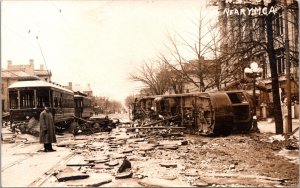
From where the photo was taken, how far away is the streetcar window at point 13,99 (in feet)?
63.6

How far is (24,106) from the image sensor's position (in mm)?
19359

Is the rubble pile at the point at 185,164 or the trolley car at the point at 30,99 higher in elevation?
the trolley car at the point at 30,99

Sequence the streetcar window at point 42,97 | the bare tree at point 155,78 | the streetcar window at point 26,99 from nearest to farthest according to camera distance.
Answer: the streetcar window at point 26,99
the streetcar window at point 42,97
the bare tree at point 155,78

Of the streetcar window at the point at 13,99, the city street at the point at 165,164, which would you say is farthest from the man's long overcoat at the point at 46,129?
the streetcar window at the point at 13,99

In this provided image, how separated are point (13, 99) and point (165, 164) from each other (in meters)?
12.7

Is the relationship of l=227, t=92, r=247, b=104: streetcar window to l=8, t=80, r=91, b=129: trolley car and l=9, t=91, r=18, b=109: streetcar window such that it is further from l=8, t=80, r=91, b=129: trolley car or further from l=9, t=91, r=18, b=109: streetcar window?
l=9, t=91, r=18, b=109: streetcar window

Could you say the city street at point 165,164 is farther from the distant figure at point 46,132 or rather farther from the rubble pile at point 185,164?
the distant figure at point 46,132

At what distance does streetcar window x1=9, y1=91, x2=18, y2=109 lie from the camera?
63.6 ft

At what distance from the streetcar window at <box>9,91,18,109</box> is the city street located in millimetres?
5038

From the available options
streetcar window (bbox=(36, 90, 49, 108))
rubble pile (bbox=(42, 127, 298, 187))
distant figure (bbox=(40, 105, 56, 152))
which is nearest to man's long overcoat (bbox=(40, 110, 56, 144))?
distant figure (bbox=(40, 105, 56, 152))

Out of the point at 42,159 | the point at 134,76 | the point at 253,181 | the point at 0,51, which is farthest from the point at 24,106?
the point at 134,76

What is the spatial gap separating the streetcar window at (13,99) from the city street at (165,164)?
5038 mm

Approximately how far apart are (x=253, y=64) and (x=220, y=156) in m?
7.94

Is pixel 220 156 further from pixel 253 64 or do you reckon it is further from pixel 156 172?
pixel 253 64
